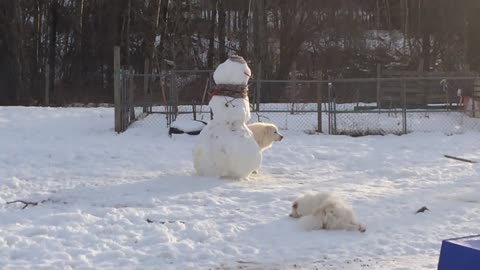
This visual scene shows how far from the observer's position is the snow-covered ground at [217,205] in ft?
19.2

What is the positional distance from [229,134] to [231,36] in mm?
37032

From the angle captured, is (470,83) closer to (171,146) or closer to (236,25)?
(171,146)

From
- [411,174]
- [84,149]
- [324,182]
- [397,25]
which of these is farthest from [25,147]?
[397,25]

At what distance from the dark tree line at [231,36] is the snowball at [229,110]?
27.4m

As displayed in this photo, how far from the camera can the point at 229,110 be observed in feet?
32.3

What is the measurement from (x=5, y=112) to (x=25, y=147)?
8035 millimetres

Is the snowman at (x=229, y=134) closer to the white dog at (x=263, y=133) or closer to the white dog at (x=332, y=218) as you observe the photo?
the white dog at (x=263, y=133)

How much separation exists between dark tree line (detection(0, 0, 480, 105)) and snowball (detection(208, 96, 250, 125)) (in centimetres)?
2741

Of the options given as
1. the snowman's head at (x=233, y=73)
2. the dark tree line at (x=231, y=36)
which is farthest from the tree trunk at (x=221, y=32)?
the snowman's head at (x=233, y=73)

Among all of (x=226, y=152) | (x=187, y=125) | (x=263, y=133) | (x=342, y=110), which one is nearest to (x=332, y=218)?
(x=226, y=152)

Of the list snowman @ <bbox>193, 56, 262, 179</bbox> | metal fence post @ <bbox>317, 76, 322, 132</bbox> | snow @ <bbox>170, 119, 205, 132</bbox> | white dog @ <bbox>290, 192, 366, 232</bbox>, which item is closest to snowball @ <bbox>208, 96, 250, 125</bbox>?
snowman @ <bbox>193, 56, 262, 179</bbox>

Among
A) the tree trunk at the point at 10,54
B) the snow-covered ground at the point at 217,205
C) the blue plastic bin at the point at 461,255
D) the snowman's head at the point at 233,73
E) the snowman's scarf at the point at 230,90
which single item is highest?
the tree trunk at the point at 10,54

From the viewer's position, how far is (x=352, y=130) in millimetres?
16859

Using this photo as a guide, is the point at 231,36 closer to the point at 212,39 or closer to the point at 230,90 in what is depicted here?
the point at 212,39
